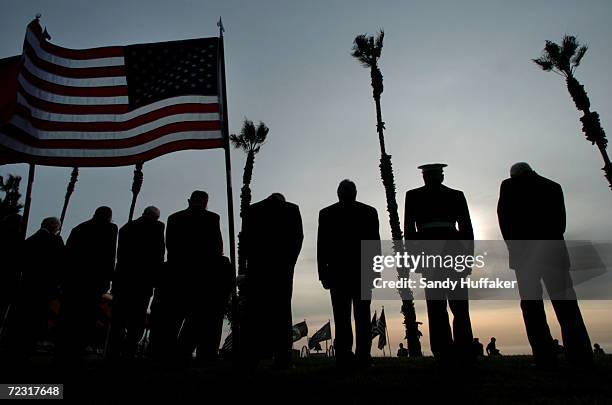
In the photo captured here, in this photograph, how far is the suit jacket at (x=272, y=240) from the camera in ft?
19.6

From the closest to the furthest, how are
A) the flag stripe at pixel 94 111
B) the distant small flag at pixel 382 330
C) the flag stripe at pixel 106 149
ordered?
the flag stripe at pixel 106 149 < the flag stripe at pixel 94 111 < the distant small flag at pixel 382 330

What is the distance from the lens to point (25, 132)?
25.8ft

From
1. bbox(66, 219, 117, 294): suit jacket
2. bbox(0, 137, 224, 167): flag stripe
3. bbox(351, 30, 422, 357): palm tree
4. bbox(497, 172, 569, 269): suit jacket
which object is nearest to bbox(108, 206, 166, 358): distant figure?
bbox(66, 219, 117, 294): suit jacket

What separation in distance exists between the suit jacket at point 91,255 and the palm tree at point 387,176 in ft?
54.5

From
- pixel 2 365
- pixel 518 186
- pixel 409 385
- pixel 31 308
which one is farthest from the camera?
pixel 31 308

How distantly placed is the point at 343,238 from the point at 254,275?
1.38 metres

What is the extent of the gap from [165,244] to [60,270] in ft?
5.72

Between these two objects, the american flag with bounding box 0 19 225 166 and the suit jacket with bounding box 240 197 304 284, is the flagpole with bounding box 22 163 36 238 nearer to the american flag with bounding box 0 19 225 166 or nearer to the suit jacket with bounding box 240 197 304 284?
the american flag with bounding box 0 19 225 166

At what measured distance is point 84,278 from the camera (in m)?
6.27

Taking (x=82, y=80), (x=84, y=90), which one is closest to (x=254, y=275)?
(x=84, y=90)

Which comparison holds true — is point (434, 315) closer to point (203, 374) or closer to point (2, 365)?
point (203, 374)

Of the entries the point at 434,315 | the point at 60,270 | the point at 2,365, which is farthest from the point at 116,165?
the point at 434,315

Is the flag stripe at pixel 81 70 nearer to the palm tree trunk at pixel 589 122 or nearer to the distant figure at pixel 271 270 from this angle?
the distant figure at pixel 271 270

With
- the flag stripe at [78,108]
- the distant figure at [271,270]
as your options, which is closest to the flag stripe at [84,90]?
the flag stripe at [78,108]
